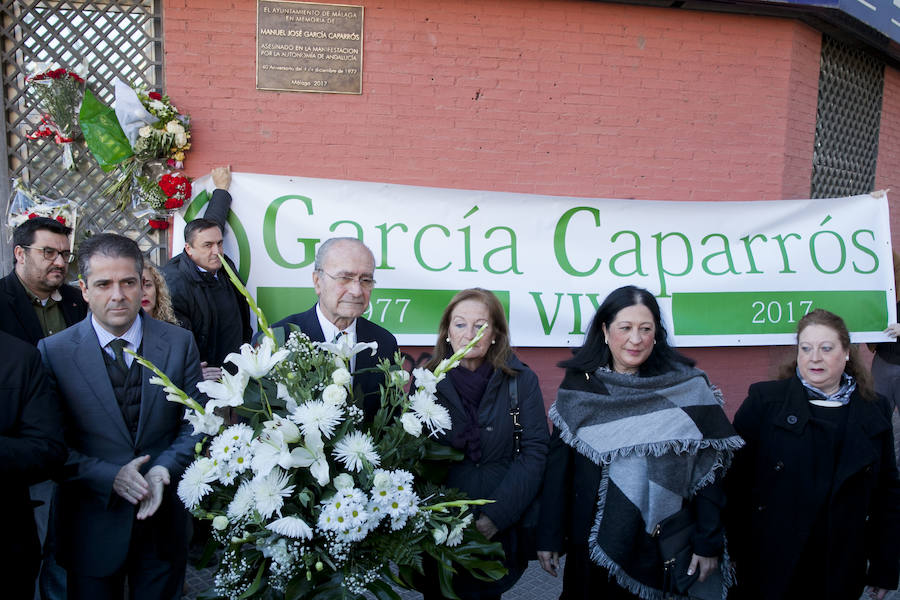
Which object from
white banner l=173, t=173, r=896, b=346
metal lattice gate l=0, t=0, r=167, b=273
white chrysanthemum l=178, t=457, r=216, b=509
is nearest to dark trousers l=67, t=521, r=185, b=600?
white chrysanthemum l=178, t=457, r=216, b=509

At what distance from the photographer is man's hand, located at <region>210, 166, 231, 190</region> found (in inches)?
166

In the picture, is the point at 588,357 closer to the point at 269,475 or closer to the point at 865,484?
the point at 865,484

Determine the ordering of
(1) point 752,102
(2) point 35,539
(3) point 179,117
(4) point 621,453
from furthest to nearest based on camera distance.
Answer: (1) point 752,102 < (3) point 179,117 < (4) point 621,453 < (2) point 35,539

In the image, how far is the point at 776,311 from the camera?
16.0 feet

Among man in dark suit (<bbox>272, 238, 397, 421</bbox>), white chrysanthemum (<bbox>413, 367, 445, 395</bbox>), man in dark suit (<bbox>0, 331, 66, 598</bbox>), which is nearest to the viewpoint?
white chrysanthemum (<bbox>413, 367, 445, 395</bbox>)

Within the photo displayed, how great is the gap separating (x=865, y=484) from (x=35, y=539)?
307cm

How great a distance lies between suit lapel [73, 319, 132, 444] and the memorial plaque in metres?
2.84

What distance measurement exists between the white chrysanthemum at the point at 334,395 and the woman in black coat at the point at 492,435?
902 millimetres

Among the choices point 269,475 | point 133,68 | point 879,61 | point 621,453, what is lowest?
point 621,453

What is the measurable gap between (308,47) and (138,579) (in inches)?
141

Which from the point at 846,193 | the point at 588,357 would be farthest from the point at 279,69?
the point at 846,193

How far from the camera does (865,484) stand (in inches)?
99.0

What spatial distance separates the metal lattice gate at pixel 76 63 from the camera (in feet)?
14.3

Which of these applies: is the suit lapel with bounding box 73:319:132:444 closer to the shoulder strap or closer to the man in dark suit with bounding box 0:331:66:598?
the man in dark suit with bounding box 0:331:66:598
